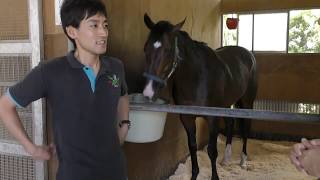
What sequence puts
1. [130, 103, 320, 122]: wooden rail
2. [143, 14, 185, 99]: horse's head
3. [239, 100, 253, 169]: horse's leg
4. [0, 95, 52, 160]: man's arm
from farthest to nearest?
[239, 100, 253, 169]: horse's leg, [143, 14, 185, 99]: horse's head, [130, 103, 320, 122]: wooden rail, [0, 95, 52, 160]: man's arm

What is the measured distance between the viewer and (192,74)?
2545 millimetres

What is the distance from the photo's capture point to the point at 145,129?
A: 77.8 inches

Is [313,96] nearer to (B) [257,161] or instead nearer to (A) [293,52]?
(A) [293,52]

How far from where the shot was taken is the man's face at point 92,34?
1.20 meters

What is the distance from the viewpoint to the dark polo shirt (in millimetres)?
1165

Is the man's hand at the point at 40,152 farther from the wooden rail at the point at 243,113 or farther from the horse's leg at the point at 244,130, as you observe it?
the horse's leg at the point at 244,130

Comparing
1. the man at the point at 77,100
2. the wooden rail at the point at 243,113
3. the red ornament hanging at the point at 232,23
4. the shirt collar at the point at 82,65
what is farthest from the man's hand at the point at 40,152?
the red ornament hanging at the point at 232,23

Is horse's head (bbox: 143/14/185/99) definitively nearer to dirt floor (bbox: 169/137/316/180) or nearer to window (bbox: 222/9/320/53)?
dirt floor (bbox: 169/137/316/180)

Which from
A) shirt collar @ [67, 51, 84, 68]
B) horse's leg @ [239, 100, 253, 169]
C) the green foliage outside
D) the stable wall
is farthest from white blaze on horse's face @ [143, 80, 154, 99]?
the green foliage outside

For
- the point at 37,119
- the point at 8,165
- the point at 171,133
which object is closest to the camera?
the point at 37,119

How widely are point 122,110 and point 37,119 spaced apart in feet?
2.07

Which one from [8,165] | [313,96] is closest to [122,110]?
[8,165]

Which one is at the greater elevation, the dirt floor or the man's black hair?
the man's black hair

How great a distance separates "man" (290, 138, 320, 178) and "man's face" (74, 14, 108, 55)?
73cm
